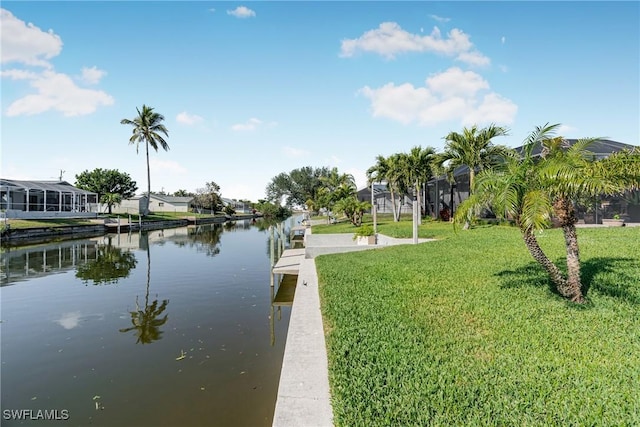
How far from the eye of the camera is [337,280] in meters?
9.66

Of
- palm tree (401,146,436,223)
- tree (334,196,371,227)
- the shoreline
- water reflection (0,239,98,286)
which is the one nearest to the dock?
water reflection (0,239,98,286)

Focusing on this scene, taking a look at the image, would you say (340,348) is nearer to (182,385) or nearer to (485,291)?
(182,385)

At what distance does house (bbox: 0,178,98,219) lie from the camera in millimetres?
35438

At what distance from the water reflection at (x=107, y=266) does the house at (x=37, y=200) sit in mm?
18094

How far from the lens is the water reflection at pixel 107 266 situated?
597 inches

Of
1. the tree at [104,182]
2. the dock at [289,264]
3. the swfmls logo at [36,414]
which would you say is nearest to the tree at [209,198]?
the tree at [104,182]

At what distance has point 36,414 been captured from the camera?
544cm

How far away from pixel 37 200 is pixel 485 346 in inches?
2006

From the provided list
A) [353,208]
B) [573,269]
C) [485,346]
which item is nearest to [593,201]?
[573,269]

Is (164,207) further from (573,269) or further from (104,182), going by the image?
(573,269)

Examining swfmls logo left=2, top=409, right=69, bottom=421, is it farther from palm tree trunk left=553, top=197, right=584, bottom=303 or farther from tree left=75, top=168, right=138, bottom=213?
tree left=75, top=168, right=138, bottom=213

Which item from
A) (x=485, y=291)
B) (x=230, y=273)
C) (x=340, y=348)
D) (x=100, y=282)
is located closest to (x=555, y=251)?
(x=485, y=291)

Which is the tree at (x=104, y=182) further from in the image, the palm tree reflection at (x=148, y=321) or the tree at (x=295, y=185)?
the palm tree reflection at (x=148, y=321)

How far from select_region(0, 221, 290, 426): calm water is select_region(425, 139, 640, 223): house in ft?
24.6
